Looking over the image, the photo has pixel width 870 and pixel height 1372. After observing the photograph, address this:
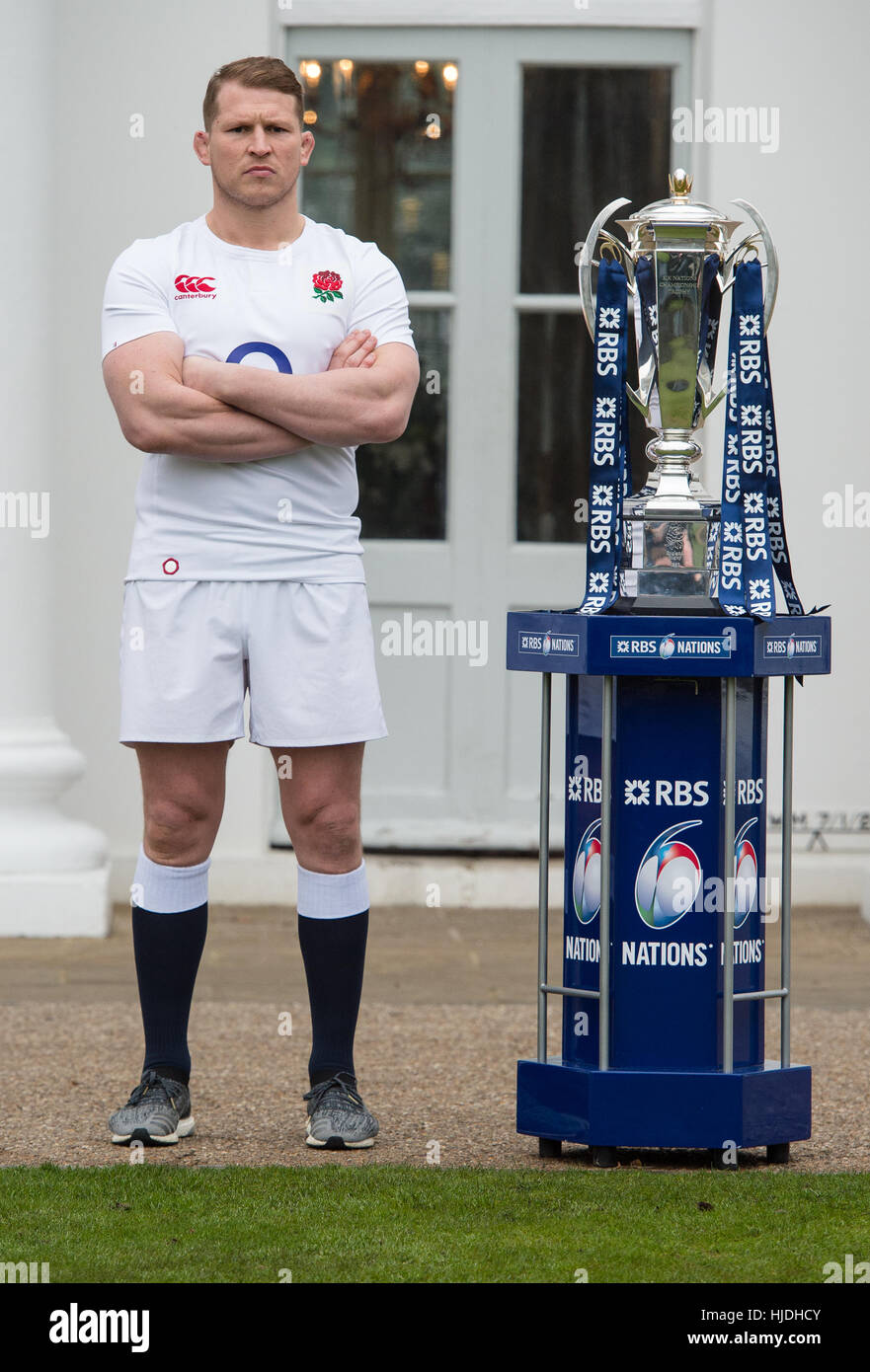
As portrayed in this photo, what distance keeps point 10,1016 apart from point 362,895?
160 cm

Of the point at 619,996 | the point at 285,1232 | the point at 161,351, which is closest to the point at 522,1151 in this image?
the point at 619,996

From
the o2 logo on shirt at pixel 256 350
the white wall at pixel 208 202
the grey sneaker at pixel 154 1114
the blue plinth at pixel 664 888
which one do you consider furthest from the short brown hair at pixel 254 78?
the white wall at pixel 208 202

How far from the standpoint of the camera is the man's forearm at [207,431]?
365 cm

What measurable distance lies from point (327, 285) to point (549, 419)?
3501mm

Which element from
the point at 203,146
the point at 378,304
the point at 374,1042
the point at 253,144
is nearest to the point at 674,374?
the point at 378,304

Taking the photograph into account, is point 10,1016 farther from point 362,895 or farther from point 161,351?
point 161,351

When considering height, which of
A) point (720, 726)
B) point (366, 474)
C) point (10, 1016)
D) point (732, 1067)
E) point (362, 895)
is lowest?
point (10, 1016)

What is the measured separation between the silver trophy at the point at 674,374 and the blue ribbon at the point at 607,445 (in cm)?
5

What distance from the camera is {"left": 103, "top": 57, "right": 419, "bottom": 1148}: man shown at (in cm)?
371

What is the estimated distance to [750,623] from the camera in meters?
3.57

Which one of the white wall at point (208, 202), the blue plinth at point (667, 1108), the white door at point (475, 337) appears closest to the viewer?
the blue plinth at point (667, 1108)

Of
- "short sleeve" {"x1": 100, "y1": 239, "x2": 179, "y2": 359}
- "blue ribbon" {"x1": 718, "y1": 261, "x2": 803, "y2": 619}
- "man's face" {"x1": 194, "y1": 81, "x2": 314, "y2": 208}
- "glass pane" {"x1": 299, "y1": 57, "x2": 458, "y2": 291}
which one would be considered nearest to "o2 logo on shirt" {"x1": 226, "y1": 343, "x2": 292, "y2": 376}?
"short sleeve" {"x1": 100, "y1": 239, "x2": 179, "y2": 359}

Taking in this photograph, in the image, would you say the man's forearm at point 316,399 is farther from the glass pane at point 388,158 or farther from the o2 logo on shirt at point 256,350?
the glass pane at point 388,158
